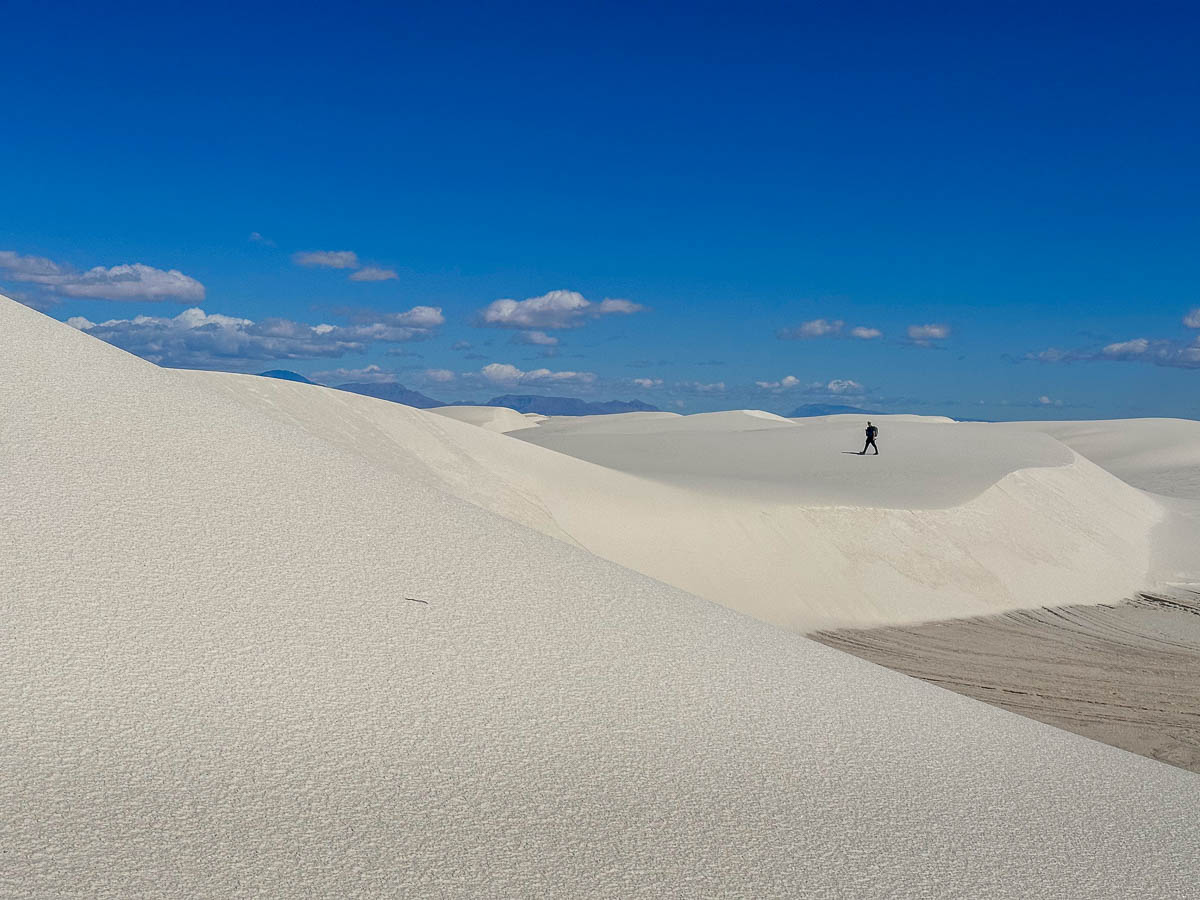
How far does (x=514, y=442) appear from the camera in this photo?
23.5m

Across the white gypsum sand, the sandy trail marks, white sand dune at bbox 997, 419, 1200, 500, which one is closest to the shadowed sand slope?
the white gypsum sand

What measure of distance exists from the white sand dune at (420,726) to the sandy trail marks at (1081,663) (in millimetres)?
3928

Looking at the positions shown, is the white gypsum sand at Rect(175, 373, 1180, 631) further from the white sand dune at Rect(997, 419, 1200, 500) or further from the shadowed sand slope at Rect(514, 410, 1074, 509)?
the white sand dune at Rect(997, 419, 1200, 500)

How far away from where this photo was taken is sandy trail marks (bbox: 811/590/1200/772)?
37.2 feet

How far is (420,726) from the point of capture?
230 inches

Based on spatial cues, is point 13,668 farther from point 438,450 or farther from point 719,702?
point 438,450

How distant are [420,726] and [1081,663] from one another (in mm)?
12076

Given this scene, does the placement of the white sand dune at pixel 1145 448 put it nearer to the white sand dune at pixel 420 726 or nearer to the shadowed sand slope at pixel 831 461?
the shadowed sand slope at pixel 831 461

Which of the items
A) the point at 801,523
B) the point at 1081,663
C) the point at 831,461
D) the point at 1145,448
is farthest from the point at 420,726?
the point at 1145,448

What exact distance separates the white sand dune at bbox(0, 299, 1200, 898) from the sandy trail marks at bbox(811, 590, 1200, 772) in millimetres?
3928

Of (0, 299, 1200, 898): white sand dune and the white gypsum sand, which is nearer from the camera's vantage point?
(0, 299, 1200, 898): white sand dune

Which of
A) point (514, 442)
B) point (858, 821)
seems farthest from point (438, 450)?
point (858, 821)

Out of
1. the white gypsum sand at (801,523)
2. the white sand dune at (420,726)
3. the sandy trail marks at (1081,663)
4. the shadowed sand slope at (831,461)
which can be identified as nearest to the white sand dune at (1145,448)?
the shadowed sand slope at (831,461)

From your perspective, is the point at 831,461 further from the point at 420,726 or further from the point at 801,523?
the point at 420,726
